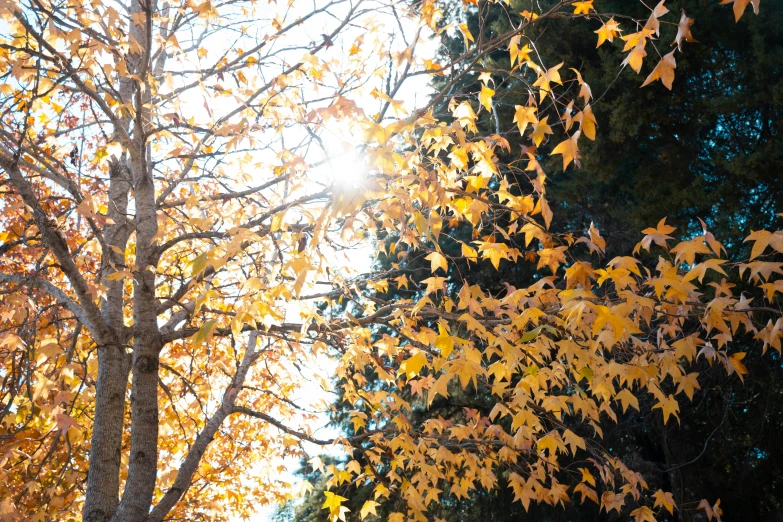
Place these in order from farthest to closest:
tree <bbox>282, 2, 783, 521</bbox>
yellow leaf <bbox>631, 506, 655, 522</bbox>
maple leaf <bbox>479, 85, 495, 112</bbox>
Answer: tree <bbox>282, 2, 783, 521</bbox>
yellow leaf <bbox>631, 506, 655, 522</bbox>
maple leaf <bbox>479, 85, 495, 112</bbox>

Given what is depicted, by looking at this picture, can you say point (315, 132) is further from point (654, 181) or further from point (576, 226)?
point (576, 226)

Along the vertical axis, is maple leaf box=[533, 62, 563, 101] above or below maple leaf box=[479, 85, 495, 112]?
below

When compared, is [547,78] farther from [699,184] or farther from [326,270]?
[699,184]

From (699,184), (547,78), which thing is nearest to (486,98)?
(547,78)

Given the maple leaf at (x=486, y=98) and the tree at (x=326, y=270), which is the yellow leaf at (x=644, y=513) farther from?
the maple leaf at (x=486, y=98)

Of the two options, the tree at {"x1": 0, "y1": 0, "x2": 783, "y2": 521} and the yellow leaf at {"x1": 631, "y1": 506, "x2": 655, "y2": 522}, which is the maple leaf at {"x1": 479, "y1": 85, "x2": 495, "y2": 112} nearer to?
the tree at {"x1": 0, "y1": 0, "x2": 783, "y2": 521}

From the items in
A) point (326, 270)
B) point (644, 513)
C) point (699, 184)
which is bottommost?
point (644, 513)

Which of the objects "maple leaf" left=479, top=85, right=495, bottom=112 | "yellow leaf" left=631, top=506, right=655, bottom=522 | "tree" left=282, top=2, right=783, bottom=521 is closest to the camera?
"maple leaf" left=479, top=85, right=495, bottom=112

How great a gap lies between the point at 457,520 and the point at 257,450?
371 centimetres

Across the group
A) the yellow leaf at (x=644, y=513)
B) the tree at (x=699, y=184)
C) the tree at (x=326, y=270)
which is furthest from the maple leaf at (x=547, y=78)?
the tree at (x=699, y=184)

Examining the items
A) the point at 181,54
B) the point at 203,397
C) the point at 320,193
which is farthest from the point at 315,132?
the point at 203,397

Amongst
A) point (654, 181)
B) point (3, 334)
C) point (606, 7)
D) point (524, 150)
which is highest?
point (606, 7)

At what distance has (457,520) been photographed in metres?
9.15

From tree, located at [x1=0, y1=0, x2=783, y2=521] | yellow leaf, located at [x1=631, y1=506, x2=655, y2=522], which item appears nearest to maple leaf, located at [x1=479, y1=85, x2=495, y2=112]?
tree, located at [x1=0, y1=0, x2=783, y2=521]
